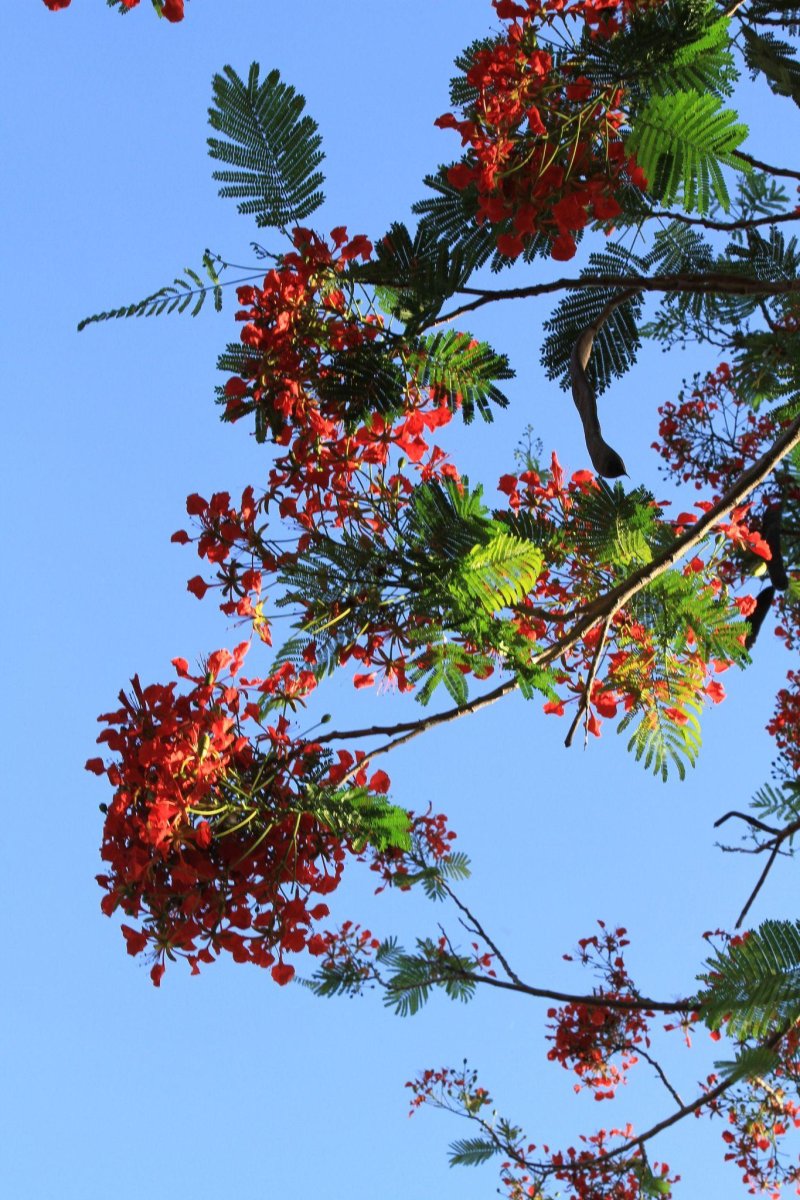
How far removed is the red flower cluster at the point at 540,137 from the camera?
2.54 meters

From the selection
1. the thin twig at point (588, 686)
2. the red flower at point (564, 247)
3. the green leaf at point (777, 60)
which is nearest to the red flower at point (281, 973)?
the thin twig at point (588, 686)

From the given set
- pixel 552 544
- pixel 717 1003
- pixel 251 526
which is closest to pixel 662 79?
pixel 552 544

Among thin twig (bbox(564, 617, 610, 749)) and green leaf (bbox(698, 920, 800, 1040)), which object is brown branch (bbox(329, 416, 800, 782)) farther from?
green leaf (bbox(698, 920, 800, 1040))

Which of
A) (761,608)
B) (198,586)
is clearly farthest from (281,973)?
(761,608)

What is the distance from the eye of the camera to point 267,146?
2.97m

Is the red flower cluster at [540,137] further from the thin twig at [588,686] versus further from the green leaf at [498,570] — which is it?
the thin twig at [588,686]

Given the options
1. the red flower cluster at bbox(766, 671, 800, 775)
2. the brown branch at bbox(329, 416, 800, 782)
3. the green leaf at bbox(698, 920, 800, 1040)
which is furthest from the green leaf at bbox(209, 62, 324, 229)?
the red flower cluster at bbox(766, 671, 800, 775)

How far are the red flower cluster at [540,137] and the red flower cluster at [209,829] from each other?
1.45m

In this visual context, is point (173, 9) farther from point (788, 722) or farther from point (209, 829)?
point (788, 722)

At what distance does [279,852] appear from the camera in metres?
2.73

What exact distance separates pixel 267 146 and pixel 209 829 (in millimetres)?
1974

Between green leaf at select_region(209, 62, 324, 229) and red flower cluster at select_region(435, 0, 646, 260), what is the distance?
51 centimetres

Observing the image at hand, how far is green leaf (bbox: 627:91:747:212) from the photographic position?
7.79 feet

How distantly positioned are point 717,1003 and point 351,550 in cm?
151
